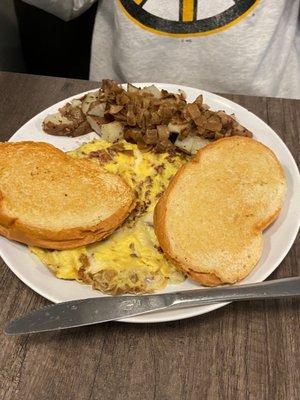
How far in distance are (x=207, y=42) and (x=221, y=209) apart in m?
0.78

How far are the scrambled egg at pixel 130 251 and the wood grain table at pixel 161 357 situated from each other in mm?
109

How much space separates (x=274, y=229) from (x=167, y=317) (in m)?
0.38

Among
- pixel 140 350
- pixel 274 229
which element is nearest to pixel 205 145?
pixel 274 229

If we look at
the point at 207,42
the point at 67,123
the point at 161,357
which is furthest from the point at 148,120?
the point at 161,357

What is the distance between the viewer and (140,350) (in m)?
1.08

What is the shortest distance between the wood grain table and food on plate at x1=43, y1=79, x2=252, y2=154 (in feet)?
1.64

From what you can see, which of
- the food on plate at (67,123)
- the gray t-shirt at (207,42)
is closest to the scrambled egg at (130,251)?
the food on plate at (67,123)

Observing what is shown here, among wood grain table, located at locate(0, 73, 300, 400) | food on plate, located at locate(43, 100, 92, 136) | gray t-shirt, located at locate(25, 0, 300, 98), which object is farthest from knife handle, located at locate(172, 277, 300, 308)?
gray t-shirt, located at locate(25, 0, 300, 98)

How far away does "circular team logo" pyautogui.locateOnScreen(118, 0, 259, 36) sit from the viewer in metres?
1.61

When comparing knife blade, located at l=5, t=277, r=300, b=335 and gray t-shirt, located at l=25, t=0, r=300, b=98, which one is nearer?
knife blade, located at l=5, t=277, r=300, b=335

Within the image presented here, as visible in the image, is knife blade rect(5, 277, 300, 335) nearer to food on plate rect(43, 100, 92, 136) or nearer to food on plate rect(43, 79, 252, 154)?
food on plate rect(43, 79, 252, 154)

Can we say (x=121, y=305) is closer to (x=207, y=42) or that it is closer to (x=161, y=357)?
(x=161, y=357)

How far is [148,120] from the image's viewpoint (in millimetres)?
1377

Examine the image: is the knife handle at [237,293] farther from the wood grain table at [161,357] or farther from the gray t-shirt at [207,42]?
the gray t-shirt at [207,42]
